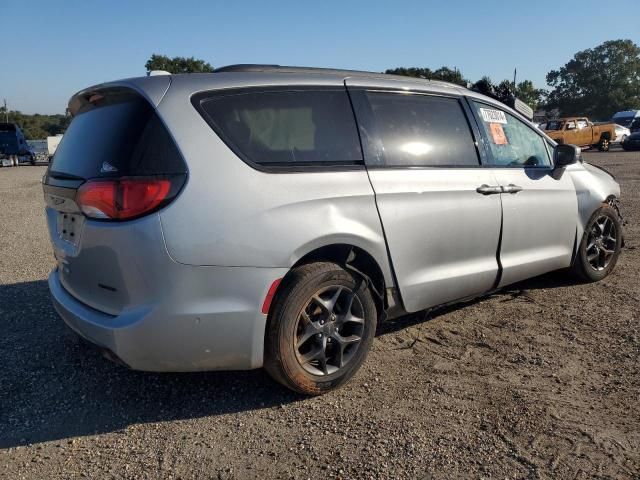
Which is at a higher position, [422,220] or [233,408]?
[422,220]

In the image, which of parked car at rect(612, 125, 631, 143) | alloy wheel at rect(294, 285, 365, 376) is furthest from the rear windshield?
parked car at rect(612, 125, 631, 143)

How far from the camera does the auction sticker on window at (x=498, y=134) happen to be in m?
4.36

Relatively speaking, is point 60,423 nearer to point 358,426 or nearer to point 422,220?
point 358,426

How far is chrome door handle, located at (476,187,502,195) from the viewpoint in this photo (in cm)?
399

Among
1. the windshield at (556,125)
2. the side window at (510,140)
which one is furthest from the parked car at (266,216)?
the windshield at (556,125)

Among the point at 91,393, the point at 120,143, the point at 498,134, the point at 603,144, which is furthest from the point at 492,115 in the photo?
the point at 603,144

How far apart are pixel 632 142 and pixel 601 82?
64060 mm

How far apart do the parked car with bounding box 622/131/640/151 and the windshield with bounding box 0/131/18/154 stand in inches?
1257

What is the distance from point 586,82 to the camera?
85.6 metres

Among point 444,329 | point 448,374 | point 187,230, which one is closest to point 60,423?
point 187,230

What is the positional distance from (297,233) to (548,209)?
2.54 metres

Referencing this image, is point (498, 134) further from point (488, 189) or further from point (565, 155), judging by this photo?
point (565, 155)

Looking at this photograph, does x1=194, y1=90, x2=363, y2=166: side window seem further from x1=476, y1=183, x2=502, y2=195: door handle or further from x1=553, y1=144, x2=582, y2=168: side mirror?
x1=553, y1=144, x2=582, y2=168: side mirror

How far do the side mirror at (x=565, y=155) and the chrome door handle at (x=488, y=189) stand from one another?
98 cm
